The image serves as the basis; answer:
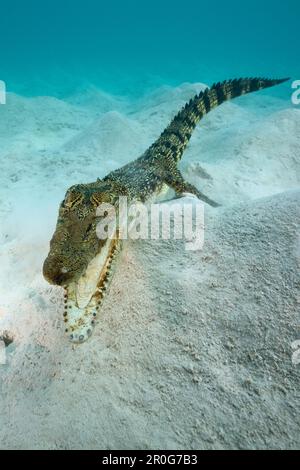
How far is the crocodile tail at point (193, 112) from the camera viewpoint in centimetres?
592

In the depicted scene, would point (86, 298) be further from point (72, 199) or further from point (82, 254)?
point (72, 199)

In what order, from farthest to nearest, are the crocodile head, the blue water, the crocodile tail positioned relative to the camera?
1. the blue water
2. the crocodile tail
3. the crocodile head

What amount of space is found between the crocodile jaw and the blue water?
1920 centimetres

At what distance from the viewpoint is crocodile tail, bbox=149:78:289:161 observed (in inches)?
233

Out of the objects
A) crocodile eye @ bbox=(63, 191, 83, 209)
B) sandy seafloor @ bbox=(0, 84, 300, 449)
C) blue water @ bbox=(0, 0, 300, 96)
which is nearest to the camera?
sandy seafloor @ bbox=(0, 84, 300, 449)

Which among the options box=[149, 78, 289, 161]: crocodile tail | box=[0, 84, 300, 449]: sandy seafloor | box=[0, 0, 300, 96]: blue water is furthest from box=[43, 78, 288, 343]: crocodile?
box=[0, 0, 300, 96]: blue water

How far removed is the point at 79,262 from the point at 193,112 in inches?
223

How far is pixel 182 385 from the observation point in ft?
6.28

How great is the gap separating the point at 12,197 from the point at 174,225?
168 inches

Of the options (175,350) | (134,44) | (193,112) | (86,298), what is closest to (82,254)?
(86,298)

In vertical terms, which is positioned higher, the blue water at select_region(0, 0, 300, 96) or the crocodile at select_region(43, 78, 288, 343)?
the blue water at select_region(0, 0, 300, 96)

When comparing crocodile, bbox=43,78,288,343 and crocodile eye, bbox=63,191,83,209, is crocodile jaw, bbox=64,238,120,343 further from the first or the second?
crocodile eye, bbox=63,191,83,209

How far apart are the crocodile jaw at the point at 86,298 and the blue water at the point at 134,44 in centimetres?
1920
